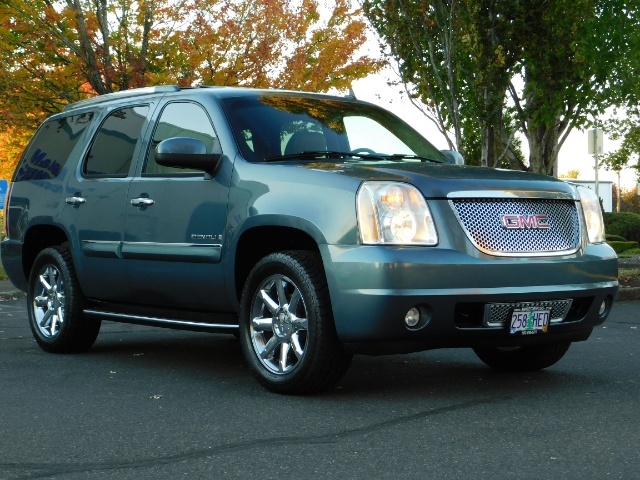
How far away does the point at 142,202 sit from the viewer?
23.8 ft

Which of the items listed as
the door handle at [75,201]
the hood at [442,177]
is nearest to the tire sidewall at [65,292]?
the door handle at [75,201]

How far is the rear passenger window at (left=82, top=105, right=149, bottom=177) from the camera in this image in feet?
25.3

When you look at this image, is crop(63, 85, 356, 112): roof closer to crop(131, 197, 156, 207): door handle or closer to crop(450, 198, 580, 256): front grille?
crop(131, 197, 156, 207): door handle

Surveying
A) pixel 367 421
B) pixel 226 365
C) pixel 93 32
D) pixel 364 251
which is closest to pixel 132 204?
pixel 226 365

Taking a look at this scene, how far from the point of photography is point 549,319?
6.19 m

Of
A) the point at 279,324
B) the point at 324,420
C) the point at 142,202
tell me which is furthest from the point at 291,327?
the point at 142,202

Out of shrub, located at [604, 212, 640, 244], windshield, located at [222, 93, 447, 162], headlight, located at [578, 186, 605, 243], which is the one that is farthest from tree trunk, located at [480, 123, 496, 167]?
shrub, located at [604, 212, 640, 244]

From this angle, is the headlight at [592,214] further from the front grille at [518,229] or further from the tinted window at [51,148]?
the tinted window at [51,148]

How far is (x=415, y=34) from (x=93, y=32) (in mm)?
5616

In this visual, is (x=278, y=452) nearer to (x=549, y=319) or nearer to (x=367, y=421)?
(x=367, y=421)

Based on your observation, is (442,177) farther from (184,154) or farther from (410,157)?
(184,154)

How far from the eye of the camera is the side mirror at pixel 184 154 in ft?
21.7

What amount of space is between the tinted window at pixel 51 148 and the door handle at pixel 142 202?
4.37ft

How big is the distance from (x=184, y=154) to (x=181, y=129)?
72 centimetres
